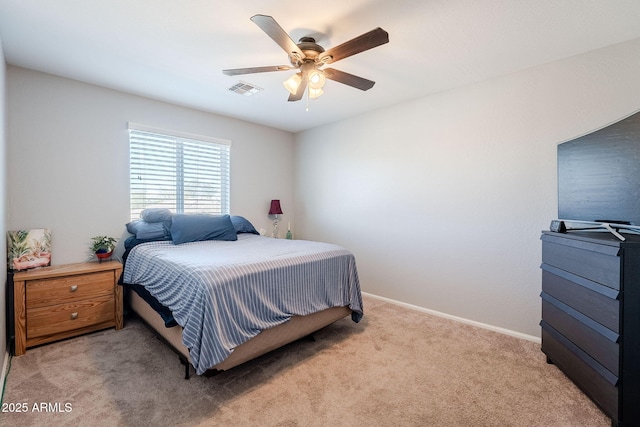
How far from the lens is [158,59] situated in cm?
238

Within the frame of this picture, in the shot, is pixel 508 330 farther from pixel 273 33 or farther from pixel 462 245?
pixel 273 33

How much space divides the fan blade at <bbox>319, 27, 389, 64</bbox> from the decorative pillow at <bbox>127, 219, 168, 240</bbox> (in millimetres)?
2378

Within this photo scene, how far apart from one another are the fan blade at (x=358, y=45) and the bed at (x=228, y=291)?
1.48m

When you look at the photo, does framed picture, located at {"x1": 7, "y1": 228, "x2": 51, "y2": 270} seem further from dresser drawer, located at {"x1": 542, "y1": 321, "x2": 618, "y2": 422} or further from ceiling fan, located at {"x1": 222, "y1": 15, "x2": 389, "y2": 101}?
dresser drawer, located at {"x1": 542, "y1": 321, "x2": 618, "y2": 422}

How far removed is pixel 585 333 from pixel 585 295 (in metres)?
0.23

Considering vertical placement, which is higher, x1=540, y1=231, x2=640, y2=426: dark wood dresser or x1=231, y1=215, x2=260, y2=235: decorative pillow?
x1=231, y1=215, x2=260, y2=235: decorative pillow

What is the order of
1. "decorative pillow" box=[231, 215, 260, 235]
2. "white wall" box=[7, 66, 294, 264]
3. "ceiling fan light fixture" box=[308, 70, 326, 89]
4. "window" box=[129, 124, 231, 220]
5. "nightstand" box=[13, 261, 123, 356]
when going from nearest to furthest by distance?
"ceiling fan light fixture" box=[308, 70, 326, 89] < "nightstand" box=[13, 261, 123, 356] < "white wall" box=[7, 66, 294, 264] < "window" box=[129, 124, 231, 220] < "decorative pillow" box=[231, 215, 260, 235]

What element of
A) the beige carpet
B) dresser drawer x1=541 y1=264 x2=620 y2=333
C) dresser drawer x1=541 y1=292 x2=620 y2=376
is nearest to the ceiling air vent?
the beige carpet

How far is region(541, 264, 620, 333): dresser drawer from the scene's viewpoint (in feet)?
4.84

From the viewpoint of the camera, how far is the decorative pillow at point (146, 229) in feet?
9.46

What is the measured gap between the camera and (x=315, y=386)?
1.83 metres

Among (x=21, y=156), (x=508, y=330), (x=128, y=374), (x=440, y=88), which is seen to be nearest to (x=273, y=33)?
(x=440, y=88)

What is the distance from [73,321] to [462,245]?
12.2ft

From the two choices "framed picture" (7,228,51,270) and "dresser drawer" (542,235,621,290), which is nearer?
"dresser drawer" (542,235,621,290)
